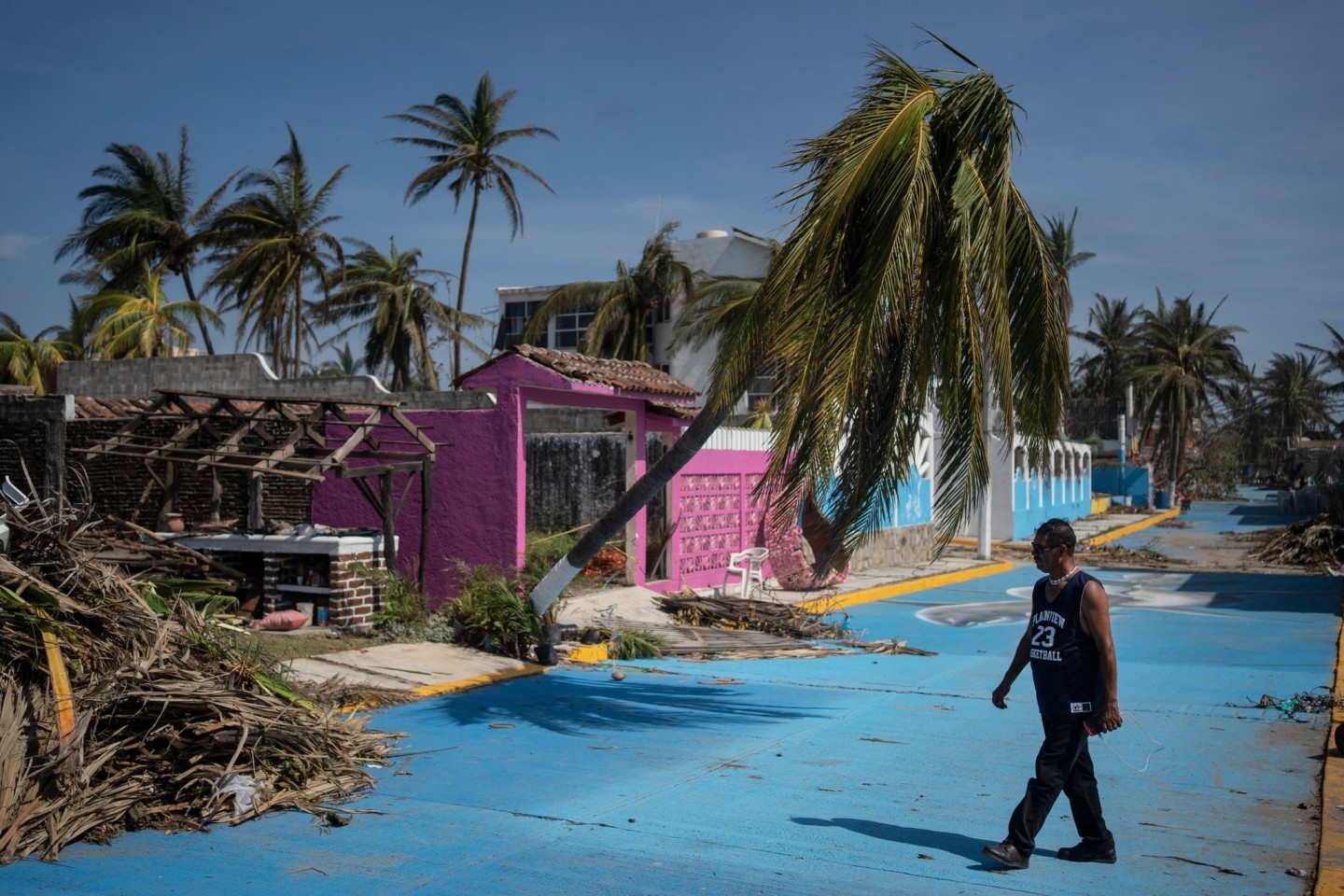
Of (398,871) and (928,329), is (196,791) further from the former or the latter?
(928,329)

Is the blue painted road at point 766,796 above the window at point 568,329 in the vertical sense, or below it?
below

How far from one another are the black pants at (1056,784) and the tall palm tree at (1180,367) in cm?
5622

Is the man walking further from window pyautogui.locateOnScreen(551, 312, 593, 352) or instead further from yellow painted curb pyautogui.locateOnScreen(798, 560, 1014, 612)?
window pyautogui.locateOnScreen(551, 312, 593, 352)

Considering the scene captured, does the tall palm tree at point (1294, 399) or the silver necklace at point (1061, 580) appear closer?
the silver necklace at point (1061, 580)

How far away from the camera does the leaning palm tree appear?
837cm

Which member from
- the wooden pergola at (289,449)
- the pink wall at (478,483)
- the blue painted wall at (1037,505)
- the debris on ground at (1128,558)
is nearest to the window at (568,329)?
the blue painted wall at (1037,505)

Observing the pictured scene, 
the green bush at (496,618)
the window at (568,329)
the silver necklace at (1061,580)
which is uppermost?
the window at (568,329)

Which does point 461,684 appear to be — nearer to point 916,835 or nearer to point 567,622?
point 567,622

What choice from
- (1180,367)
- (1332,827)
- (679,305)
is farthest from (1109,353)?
(1332,827)

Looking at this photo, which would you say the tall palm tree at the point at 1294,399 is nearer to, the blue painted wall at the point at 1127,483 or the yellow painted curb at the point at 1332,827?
the blue painted wall at the point at 1127,483

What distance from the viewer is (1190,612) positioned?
18.2 metres

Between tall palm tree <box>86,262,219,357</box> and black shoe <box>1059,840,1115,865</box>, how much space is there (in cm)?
2683

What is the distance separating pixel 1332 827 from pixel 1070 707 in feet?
6.67

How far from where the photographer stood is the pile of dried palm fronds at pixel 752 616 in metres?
14.6
